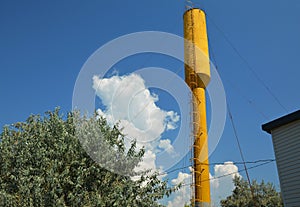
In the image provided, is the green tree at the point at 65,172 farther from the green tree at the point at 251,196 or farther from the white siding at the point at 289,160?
the green tree at the point at 251,196

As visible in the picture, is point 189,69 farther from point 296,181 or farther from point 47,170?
point 47,170

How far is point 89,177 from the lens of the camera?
34.5ft

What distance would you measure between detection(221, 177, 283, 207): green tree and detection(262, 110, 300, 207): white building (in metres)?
26.3

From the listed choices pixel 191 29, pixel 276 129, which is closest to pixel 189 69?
pixel 191 29

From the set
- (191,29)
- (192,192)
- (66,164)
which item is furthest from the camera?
(191,29)

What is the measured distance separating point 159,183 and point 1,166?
672cm

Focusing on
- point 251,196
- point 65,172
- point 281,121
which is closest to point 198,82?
point 281,121

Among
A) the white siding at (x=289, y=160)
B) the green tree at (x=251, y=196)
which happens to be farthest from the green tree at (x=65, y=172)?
the green tree at (x=251, y=196)

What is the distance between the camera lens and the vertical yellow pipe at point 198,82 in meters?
18.0

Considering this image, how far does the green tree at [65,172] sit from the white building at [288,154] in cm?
436

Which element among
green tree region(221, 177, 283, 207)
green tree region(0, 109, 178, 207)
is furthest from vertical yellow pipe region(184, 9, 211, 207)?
green tree region(221, 177, 283, 207)

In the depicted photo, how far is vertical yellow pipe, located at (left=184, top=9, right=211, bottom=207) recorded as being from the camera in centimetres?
1797

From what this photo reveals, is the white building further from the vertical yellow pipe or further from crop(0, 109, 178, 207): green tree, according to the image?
the vertical yellow pipe

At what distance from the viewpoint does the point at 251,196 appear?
3647 cm
